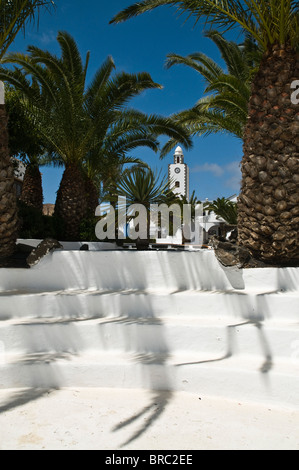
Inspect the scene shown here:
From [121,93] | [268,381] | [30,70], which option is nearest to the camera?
[268,381]

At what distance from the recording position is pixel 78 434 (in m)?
2.91

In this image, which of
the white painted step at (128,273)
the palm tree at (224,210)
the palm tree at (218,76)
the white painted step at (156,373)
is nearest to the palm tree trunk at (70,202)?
the palm tree at (218,76)

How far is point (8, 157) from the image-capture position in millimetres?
6148

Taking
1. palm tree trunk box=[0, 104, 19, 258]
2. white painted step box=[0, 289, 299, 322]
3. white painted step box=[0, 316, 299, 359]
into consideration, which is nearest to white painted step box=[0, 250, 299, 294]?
white painted step box=[0, 289, 299, 322]

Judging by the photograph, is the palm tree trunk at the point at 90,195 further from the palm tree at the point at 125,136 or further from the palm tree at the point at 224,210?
the palm tree at the point at 224,210

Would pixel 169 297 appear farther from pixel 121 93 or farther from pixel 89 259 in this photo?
pixel 121 93

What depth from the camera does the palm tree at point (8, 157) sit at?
592cm

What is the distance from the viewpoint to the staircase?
12.3 ft

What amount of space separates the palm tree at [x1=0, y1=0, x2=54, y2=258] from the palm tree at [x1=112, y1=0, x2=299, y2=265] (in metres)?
3.75

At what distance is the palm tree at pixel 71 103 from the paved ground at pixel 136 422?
838 cm

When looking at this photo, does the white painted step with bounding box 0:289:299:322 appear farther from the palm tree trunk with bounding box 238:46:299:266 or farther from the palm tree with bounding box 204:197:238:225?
the palm tree with bounding box 204:197:238:225
